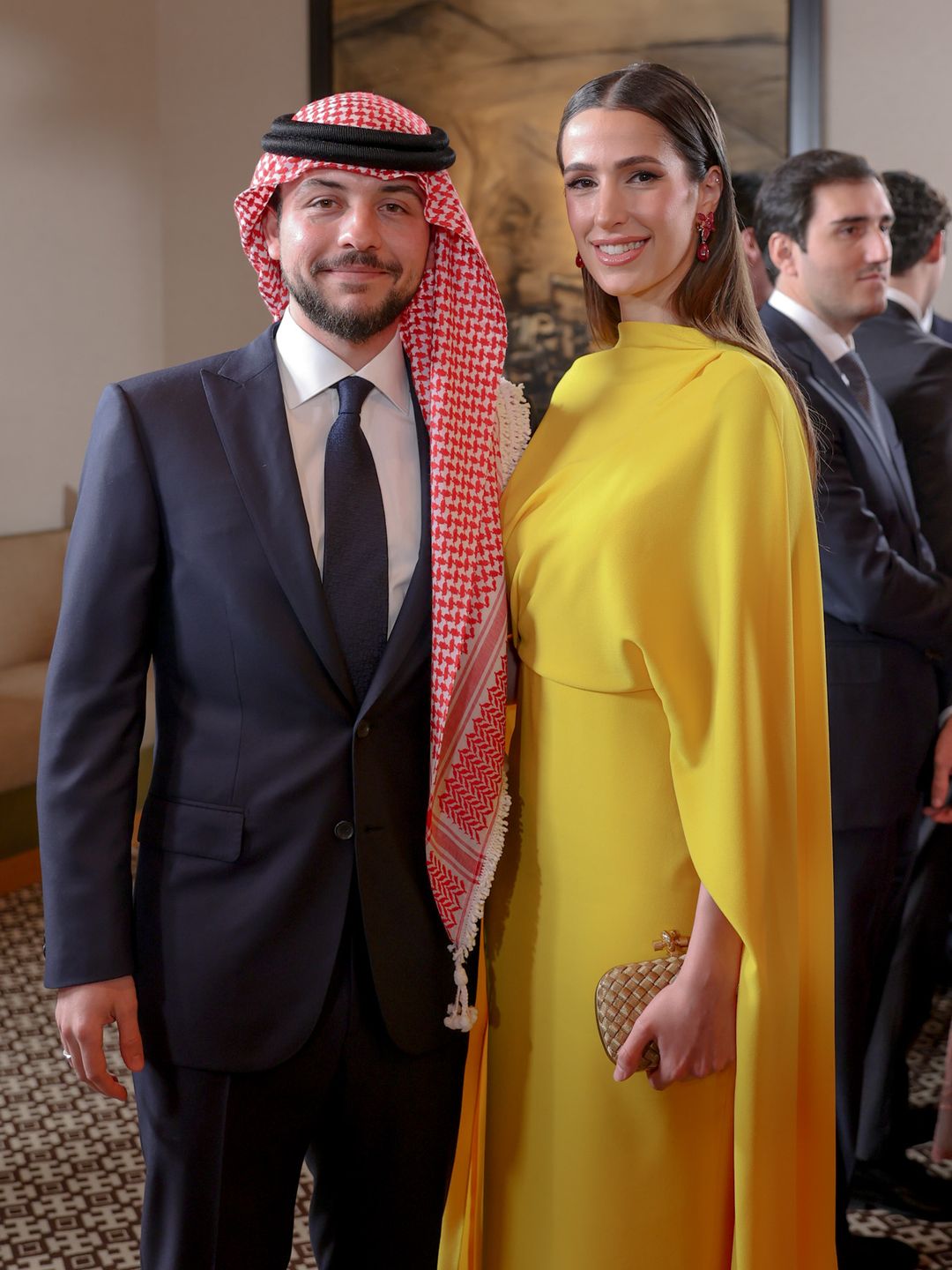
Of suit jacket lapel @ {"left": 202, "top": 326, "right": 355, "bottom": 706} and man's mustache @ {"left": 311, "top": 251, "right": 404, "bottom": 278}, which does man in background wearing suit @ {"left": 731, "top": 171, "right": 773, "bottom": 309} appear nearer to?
man's mustache @ {"left": 311, "top": 251, "right": 404, "bottom": 278}

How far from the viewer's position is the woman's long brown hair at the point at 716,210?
1687 mm

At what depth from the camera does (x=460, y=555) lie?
1582 mm

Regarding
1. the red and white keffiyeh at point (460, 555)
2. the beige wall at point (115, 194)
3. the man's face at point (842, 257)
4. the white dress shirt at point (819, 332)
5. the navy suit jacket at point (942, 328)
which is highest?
the beige wall at point (115, 194)

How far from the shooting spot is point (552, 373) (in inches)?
208

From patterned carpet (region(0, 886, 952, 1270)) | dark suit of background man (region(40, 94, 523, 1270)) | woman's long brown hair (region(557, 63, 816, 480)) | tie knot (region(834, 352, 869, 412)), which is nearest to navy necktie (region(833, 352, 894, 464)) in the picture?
tie knot (region(834, 352, 869, 412))

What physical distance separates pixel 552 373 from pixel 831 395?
2866mm

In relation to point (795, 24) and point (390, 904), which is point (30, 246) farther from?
point (390, 904)

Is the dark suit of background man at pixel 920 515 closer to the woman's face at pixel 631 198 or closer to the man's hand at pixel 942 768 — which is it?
the man's hand at pixel 942 768

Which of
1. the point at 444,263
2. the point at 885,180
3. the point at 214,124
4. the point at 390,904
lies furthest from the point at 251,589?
the point at 214,124

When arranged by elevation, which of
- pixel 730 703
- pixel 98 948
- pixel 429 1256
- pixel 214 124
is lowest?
pixel 429 1256

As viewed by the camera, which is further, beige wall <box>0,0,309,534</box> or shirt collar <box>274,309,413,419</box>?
beige wall <box>0,0,309,534</box>

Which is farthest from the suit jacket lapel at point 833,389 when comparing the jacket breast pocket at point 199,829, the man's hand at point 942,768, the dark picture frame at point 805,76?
the dark picture frame at point 805,76

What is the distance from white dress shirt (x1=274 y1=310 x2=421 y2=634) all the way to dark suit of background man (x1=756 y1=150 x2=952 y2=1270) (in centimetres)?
100

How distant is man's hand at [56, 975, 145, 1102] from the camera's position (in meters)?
1.55
